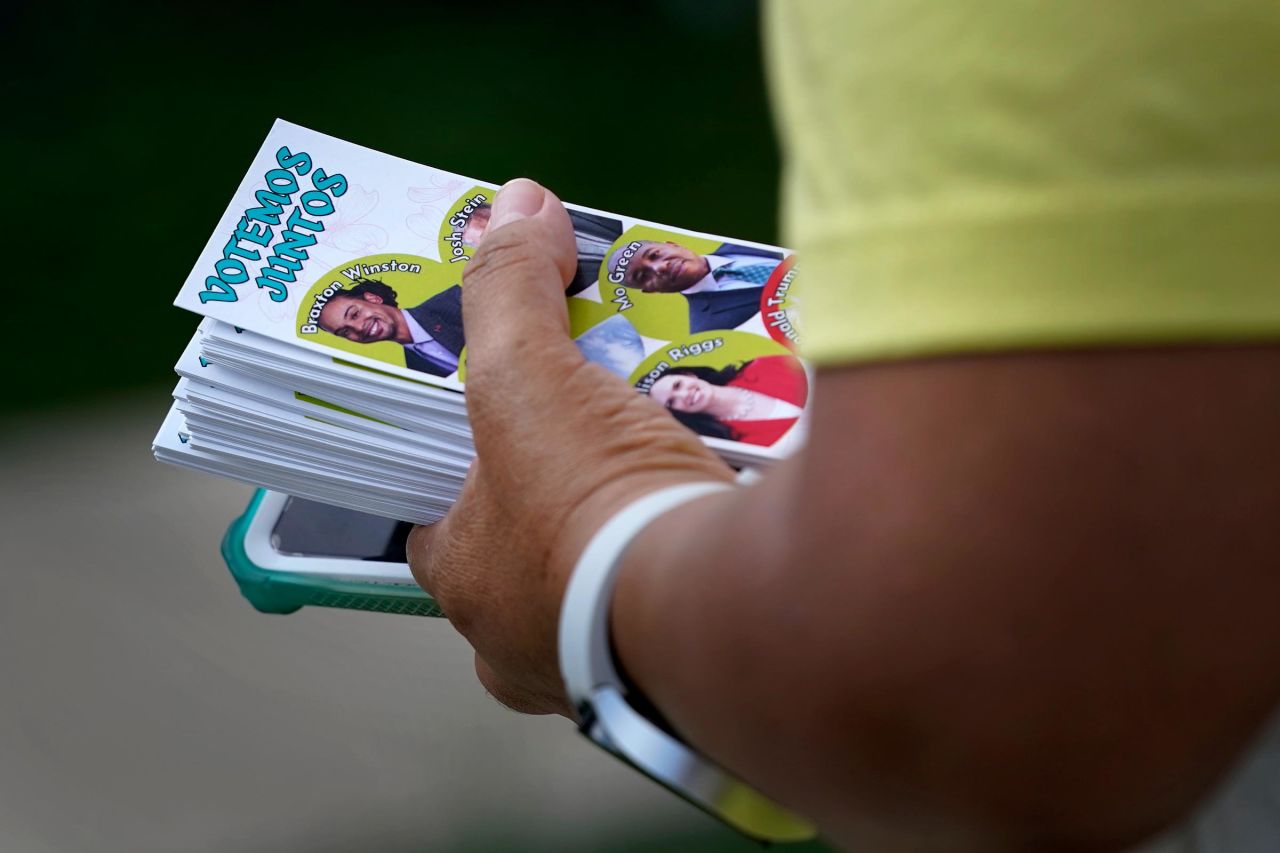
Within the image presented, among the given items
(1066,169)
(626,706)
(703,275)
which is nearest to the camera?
(1066,169)

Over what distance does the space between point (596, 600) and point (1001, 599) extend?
21 cm

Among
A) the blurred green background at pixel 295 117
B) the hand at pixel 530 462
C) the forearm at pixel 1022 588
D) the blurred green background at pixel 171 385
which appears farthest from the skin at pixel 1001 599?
the blurred green background at pixel 295 117

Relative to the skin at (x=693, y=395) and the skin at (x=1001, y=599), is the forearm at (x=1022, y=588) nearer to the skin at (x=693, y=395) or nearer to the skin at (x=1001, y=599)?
the skin at (x=1001, y=599)

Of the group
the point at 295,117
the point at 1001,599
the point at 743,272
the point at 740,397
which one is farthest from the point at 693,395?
the point at 295,117

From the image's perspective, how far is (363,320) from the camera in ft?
2.64

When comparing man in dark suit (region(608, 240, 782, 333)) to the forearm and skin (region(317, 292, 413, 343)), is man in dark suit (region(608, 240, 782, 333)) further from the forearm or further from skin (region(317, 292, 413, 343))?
the forearm

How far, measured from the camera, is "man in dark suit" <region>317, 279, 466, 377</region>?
79 cm

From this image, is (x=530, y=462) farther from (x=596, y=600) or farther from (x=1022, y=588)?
(x=1022, y=588)

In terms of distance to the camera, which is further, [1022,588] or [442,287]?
[442,287]

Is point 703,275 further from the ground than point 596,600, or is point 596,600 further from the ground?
point 703,275

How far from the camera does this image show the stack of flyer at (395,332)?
A: 30.7 inches

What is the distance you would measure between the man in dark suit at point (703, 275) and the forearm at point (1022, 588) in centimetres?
43

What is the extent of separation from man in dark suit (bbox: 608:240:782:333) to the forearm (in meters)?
0.43

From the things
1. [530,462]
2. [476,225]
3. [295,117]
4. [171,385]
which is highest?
[295,117]
